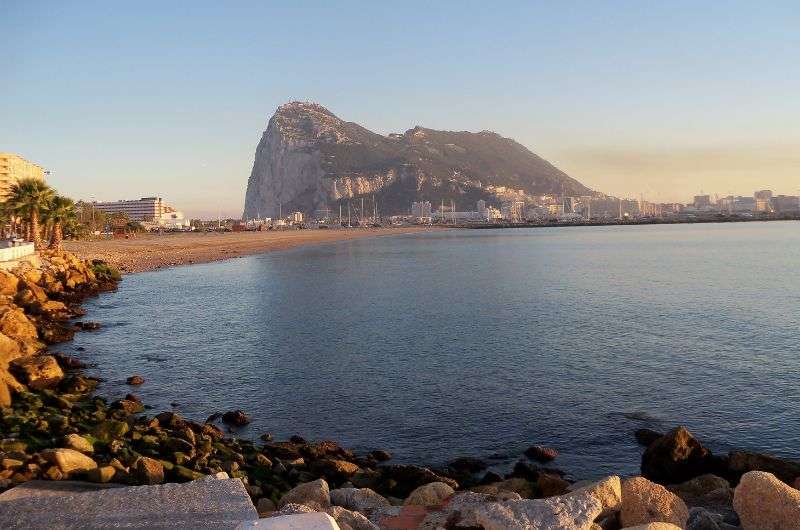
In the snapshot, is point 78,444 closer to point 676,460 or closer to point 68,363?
point 676,460

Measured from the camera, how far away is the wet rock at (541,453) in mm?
15594

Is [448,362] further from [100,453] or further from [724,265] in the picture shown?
[724,265]

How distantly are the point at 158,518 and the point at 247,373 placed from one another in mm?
17456

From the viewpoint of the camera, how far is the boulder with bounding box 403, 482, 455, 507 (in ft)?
33.4

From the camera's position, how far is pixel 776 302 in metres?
41.1

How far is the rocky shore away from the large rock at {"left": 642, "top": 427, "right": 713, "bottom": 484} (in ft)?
0.07

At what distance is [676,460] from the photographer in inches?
543

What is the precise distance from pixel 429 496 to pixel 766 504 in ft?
15.8

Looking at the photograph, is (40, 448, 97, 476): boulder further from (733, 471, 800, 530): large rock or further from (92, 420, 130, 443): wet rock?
→ (733, 471, 800, 530): large rock

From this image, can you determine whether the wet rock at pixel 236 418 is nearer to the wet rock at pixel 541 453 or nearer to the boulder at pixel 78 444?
the boulder at pixel 78 444

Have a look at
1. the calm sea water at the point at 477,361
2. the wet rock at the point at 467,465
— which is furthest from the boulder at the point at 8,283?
the wet rock at the point at 467,465

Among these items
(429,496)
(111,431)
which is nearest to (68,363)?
(111,431)

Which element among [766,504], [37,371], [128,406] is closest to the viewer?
[766,504]

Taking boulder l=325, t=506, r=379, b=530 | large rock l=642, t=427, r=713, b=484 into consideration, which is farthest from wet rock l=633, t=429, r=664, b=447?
boulder l=325, t=506, r=379, b=530
